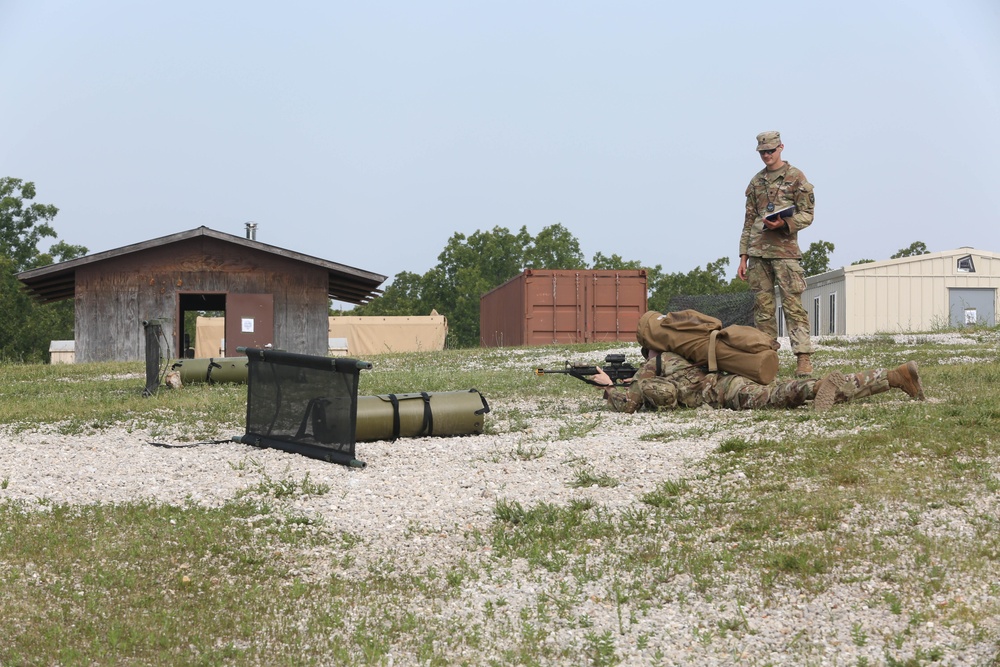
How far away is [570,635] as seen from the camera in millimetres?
4371

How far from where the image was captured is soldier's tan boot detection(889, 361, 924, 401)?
8.56m

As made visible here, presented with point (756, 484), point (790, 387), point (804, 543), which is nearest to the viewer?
point (804, 543)

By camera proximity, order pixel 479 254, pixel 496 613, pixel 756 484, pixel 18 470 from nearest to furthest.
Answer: pixel 496 613, pixel 756 484, pixel 18 470, pixel 479 254

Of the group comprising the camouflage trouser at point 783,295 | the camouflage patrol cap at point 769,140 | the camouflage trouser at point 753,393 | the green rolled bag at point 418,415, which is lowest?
the green rolled bag at point 418,415

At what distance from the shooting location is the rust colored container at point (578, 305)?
28.7m

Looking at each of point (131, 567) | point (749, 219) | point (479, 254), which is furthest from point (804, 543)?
point (479, 254)

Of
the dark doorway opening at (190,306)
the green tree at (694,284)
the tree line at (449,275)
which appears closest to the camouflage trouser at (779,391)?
the dark doorway opening at (190,306)

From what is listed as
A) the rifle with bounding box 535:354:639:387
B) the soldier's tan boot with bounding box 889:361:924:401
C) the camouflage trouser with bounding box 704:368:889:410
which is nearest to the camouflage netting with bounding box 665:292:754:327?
the rifle with bounding box 535:354:639:387

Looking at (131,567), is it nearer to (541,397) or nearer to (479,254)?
(541,397)

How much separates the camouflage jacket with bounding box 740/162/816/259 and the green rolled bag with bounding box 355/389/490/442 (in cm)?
395

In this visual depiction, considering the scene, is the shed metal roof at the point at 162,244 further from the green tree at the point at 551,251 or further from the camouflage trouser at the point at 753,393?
the green tree at the point at 551,251

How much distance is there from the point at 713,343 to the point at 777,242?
2.35 meters

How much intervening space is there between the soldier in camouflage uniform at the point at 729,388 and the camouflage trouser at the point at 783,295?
1.64m

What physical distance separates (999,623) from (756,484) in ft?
7.09
